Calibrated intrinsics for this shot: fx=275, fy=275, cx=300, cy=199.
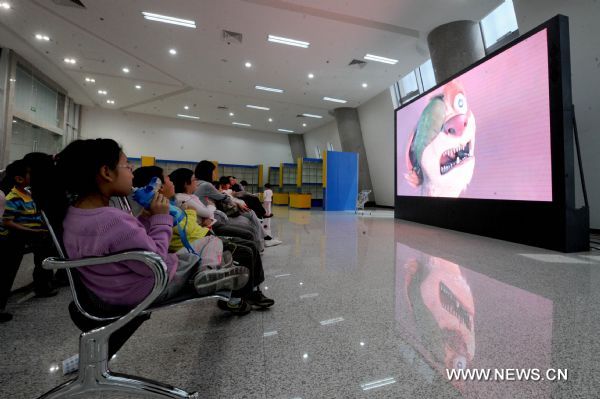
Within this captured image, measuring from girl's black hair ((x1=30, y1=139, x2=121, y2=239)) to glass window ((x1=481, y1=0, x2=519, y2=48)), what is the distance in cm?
802

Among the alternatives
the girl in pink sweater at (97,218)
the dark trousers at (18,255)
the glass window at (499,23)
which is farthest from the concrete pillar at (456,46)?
the dark trousers at (18,255)

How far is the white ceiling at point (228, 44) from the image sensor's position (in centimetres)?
591

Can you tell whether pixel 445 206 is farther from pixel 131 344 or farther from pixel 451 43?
pixel 131 344

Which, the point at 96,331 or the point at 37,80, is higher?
the point at 37,80

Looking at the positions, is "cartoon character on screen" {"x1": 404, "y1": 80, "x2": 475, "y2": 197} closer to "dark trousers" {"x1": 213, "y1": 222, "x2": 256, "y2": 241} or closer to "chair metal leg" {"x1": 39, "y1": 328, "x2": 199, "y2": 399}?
"dark trousers" {"x1": 213, "y1": 222, "x2": 256, "y2": 241}

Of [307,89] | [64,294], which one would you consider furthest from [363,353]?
[307,89]

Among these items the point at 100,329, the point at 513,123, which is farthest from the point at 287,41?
the point at 100,329

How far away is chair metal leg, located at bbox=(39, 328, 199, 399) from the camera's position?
2.84ft

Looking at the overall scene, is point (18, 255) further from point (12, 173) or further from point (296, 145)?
point (296, 145)

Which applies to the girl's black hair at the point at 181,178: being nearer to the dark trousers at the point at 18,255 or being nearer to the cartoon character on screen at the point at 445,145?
the dark trousers at the point at 18,255

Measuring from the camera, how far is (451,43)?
6.25m

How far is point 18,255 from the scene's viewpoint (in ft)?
5.96

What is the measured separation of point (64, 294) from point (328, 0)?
6.40 metres

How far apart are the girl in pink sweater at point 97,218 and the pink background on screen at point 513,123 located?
474 cm
